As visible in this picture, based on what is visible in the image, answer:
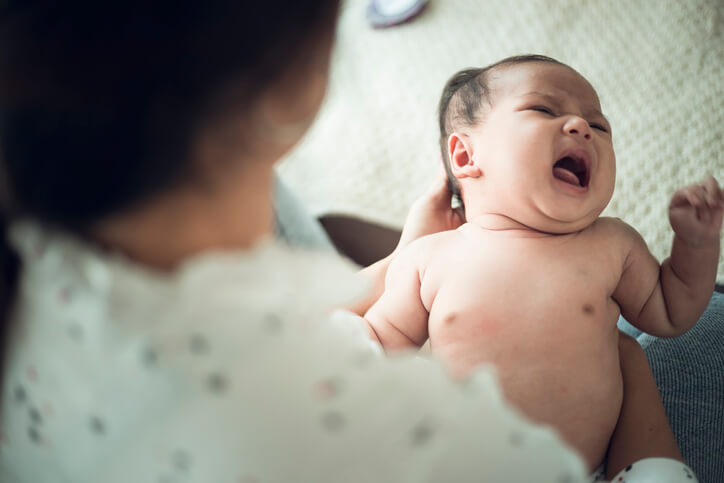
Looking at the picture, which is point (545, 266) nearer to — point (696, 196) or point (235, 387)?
point (696, 196)

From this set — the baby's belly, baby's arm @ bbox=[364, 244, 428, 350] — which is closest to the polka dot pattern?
the baby's belly

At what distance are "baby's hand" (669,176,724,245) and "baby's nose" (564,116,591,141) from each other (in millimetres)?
154

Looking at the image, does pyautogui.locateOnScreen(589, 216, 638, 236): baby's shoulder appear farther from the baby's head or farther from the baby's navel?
the baby's navel

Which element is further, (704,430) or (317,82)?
(704,430)

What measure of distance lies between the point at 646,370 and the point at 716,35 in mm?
843

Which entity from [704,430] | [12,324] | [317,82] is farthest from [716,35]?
[12,324]

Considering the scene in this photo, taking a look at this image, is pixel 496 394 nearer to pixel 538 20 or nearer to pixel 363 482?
pixel 363 482

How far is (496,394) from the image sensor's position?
431 mm

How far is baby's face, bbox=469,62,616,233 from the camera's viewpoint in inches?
33.3

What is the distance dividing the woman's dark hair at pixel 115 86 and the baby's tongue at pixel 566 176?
0.61 meters

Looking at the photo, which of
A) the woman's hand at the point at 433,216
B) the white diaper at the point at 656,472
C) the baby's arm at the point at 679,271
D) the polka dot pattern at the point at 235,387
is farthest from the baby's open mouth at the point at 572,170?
the polka dot pattern at the point at 235,387

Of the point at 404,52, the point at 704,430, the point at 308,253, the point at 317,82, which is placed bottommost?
the point at 704,430

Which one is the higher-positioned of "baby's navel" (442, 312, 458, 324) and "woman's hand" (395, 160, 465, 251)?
"baby's navel" (442, 312, 458, 324)

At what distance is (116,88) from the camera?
0.36m
